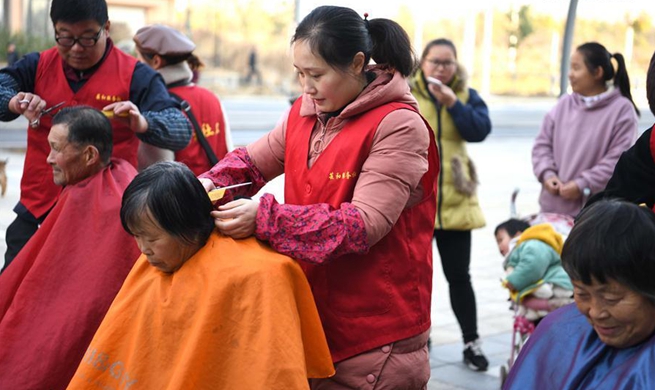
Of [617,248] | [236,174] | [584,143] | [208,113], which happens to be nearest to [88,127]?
[236,174]

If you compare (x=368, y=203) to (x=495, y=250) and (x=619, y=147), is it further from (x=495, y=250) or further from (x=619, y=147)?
(x=495, y=250)

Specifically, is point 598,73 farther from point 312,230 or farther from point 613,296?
point 613,296

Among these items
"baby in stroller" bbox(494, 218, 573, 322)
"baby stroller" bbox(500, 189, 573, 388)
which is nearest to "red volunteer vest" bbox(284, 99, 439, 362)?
"baby in stroller" bbox(494, 218, 573, 322)

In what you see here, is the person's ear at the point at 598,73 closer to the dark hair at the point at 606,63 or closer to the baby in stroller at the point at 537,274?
the dark hair at the point at 606,63

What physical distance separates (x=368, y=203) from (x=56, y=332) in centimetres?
138

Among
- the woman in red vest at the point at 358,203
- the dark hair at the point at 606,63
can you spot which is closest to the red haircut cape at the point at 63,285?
the woman in red vest at the point at 358,203

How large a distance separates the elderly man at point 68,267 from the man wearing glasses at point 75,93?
0.27 meters

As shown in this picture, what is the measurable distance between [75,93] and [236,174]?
52.8 inches

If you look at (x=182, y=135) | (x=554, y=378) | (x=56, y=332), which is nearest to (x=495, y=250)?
(x=182, y=135)

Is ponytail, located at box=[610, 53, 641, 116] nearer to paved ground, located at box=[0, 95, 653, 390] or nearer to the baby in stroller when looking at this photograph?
the baby in stroller

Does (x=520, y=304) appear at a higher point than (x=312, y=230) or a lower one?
lower

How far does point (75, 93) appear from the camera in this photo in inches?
166

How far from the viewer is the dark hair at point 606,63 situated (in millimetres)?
Answer: 5504

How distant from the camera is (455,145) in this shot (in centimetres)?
587
